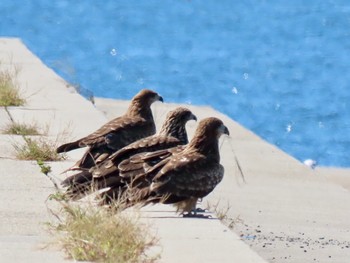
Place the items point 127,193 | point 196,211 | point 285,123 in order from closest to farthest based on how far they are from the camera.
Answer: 1. point 127,193
2. point 196,211
3. point 285,123

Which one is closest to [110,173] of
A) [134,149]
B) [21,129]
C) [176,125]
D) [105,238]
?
[134,149]

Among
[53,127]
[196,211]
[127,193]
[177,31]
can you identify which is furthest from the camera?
[177,31]

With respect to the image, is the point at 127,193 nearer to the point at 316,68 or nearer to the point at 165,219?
the point at 165,219

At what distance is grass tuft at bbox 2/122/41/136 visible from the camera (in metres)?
14.7

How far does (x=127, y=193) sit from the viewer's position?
10.6 metres

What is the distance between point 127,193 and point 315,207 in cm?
399

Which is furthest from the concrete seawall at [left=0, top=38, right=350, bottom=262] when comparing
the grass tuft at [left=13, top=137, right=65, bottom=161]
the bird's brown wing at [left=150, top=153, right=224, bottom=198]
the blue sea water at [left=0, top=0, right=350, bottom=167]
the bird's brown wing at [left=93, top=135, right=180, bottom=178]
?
the blue sea water at [left=0, top=0, right=350, bottom=167]

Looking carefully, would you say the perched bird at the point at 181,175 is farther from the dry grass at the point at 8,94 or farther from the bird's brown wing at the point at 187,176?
the dry grass at the point at 8,94

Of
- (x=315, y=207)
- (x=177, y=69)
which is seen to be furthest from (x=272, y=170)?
(x=177, y=69)

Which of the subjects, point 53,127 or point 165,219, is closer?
point 165,219

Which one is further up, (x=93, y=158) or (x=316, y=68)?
(x=316, y=68)

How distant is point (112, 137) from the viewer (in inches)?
484

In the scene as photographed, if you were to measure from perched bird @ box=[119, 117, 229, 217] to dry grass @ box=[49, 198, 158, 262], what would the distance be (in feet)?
2.87

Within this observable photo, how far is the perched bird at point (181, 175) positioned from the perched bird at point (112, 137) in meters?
0.88
